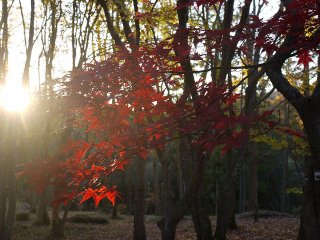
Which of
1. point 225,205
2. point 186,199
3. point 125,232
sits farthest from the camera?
point 125,232

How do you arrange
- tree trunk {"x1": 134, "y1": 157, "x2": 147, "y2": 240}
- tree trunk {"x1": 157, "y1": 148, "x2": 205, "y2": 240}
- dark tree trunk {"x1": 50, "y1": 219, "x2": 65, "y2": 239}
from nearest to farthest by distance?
tree trunk {"x1": 157, "y1": 148, "x2": 205, "y2": 240} → tree trunk {"x1": 134, "y1": 157, "x2": 147, "y2": 240} → dark tree trunk {"x1": 50, "y1": 219, "x2": 65, "y2": 239}

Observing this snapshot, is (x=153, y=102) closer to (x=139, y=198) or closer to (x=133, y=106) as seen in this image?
(x=133, y=106)

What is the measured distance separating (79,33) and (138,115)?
388 inches

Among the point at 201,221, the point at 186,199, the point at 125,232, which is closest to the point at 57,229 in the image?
the point at 125,232

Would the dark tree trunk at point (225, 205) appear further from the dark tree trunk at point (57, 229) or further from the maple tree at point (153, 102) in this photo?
the dark tree trunk at point (57, 229)

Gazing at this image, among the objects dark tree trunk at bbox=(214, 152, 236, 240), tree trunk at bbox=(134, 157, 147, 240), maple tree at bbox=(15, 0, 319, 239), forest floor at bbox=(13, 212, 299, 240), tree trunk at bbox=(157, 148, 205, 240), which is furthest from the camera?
forest floor at bbox=(13, 212, 299, 240)

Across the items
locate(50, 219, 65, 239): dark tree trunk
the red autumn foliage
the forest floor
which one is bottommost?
the forest floor

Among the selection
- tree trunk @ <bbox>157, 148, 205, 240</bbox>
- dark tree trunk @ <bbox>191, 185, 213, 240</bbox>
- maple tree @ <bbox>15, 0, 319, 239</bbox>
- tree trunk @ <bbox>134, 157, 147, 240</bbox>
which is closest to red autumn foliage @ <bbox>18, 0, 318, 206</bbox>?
maple tree @ <bbox>15, 0, 319, 239</bbox>

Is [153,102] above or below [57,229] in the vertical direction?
above

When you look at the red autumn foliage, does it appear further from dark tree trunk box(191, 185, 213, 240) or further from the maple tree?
dark tree trunk box(191, 185, 213, 240)

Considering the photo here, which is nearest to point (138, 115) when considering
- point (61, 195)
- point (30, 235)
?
point (61, 195)

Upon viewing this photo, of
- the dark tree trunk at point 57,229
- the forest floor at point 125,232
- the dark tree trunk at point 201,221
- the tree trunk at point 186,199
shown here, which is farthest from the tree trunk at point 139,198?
Result: the tree trunk at point 186,199

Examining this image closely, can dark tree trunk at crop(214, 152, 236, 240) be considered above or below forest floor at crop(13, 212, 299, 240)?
above

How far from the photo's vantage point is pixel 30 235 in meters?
13.8
